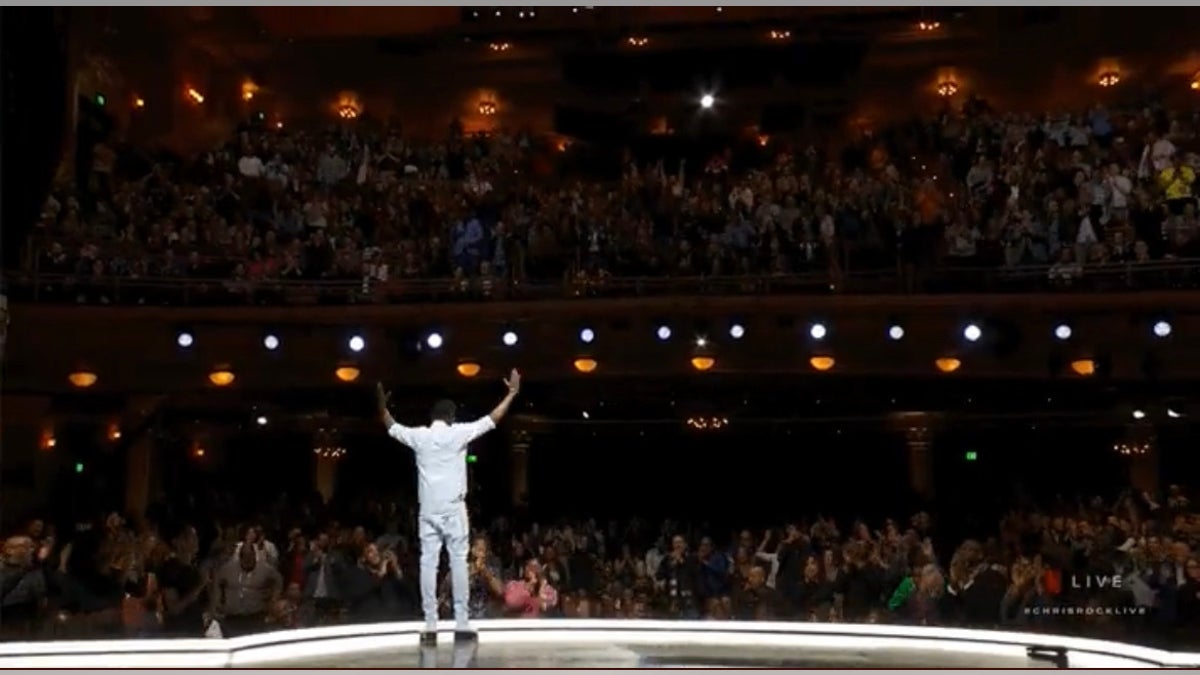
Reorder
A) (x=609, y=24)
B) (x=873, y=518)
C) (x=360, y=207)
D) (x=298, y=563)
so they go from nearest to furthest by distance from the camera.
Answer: (x=298, y=563) → (x=360, y=207) → (x=873, y=518) → (x=609, y=24)

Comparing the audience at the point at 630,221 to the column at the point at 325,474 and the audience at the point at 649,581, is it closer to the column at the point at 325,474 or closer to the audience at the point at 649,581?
the audience at the point at 649,581

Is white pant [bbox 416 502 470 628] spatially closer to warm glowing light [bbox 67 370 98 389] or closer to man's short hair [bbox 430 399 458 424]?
man's short hair [bbox 430 399 458 424]

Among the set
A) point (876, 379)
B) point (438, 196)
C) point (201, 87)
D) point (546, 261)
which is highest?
point (201, 87)

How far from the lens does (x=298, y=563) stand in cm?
1061

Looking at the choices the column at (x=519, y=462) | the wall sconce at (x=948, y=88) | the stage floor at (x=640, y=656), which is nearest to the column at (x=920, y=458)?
the column at (x=519, y=462)

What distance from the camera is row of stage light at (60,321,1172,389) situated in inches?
491

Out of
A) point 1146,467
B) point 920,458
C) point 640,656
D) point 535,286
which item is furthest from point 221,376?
point 1146,467

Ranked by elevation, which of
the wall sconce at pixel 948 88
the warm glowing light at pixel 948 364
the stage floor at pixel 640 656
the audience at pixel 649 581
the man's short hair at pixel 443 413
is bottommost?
the stage floor at pixel 640 656

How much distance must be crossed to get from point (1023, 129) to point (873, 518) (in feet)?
15.0

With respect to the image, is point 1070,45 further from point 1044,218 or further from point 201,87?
point 201,87

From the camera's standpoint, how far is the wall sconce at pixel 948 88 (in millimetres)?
17656

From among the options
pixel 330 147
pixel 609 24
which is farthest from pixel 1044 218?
pixel 330 147

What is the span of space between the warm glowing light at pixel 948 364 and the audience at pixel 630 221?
68cm

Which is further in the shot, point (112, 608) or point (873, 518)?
point (873, 518)
